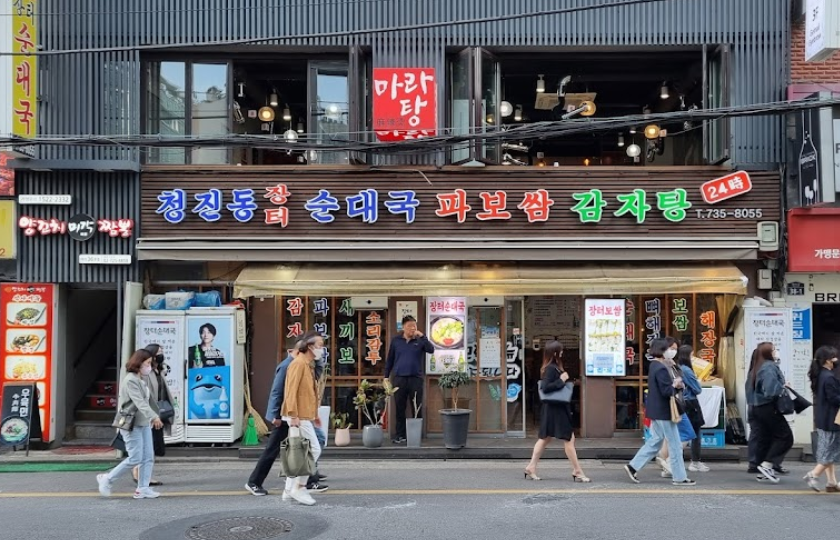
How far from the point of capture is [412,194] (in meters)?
12.6

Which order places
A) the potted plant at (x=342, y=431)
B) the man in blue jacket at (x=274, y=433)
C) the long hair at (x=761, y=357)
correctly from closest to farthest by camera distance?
the man in blue jacket at (x=274, y=433), the long hair at (x=761, y=357), the potted plant at (x=342, y=431)

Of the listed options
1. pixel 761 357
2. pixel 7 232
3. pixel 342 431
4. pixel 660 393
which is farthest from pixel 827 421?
pixel 7 232

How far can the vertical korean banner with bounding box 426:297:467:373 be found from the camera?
1280 centimetres

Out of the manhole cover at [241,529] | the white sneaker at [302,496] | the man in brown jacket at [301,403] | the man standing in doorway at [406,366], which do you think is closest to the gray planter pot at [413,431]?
the man standing in doorway at [406,366]

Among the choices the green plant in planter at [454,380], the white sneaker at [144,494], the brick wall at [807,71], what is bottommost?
the white sneaker at [144,494]

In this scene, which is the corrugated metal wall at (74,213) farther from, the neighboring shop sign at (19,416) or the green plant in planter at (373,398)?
the green plant in planter at (373,398)

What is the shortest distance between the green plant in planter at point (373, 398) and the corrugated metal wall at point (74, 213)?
4139 mm

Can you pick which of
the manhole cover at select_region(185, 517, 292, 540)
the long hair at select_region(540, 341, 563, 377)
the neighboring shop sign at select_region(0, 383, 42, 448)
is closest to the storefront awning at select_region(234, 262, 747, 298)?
the long hair at select_region(540, 341, 563, 377)

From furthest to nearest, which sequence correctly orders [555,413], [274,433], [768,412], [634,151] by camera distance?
[634,151] < [768,412] < [555,413] < [274,433]

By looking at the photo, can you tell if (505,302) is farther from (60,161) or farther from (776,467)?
(60,161)

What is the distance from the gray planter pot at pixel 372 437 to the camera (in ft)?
38.3

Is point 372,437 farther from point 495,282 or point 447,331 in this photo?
point 495,282

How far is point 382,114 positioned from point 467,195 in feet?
6.13

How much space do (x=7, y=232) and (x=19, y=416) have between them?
2.87 metres
